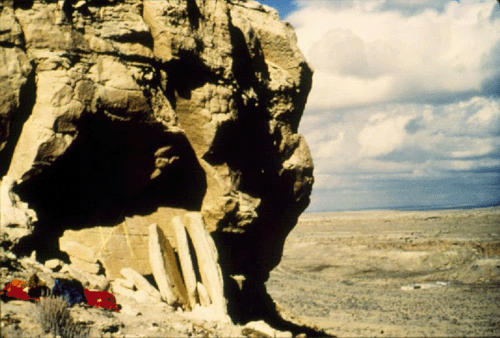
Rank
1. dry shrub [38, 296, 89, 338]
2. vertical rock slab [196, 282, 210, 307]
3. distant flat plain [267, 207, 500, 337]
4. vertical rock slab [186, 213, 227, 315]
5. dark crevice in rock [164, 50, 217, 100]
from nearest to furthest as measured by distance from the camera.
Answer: dry shrub [38, 296, 89, 338] < vertical rock slab [196, 282, 210, 307] < vertical rock slab [186, 213, 227, 315] < dark crevice in rock [164, 50, 217, 100] < distant flat plain [267, 207, 500, 337]

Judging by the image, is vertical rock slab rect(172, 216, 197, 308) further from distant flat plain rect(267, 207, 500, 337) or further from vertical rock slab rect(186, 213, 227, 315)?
distant flat plain rect(267, 207, 500, 337)

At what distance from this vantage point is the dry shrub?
7.00 meters

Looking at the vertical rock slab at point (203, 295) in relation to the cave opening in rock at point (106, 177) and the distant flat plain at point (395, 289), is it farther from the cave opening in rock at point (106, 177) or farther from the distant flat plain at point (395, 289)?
the distant flat plain at point (395, 289)

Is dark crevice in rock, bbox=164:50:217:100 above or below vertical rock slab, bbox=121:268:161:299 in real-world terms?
above

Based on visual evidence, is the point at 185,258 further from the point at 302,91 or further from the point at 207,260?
the point at 302,91

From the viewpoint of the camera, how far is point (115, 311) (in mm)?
8812

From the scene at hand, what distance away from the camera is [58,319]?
7.16 metres

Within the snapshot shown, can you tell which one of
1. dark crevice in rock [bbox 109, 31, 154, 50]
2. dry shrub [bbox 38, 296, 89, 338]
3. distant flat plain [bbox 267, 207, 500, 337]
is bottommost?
distant flat plain [bbox 267, 207, 500, 337]

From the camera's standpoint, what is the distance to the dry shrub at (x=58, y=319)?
23.0ft

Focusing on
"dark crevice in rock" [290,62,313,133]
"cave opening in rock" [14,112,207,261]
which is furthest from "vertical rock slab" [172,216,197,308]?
"dark crevice in rock" [290,62,313,133]

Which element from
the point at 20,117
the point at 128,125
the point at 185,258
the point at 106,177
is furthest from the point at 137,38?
the point at 185,258

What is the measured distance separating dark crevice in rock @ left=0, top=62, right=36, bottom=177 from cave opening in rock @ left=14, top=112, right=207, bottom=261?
530 mm

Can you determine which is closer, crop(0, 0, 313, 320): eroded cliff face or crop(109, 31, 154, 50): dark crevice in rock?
crop(0, 0, 313, 320): eroded cliff face

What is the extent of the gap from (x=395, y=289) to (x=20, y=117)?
2316 cm
